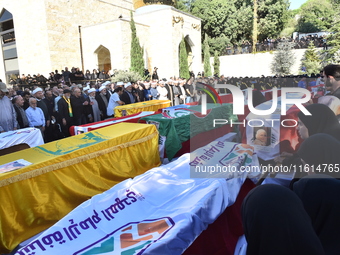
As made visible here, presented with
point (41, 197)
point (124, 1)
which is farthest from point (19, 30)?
point (41, 197)

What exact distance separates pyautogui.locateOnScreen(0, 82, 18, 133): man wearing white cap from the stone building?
13.5 m

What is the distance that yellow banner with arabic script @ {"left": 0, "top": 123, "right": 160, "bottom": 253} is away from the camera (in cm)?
308

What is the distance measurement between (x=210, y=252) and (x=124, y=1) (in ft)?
92.7

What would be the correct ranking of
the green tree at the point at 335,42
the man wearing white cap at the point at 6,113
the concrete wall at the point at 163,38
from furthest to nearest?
the concrete wall at the point at 163,38 → the green tree at the point at 335,42 → the man wearing white cap at the point at 6,113

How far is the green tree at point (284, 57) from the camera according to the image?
79.7 ft

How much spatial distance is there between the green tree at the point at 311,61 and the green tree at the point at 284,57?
3.87 feet

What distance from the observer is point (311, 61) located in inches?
923

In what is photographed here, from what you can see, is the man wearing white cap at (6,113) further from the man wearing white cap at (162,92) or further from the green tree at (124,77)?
the green tree at (124,77)

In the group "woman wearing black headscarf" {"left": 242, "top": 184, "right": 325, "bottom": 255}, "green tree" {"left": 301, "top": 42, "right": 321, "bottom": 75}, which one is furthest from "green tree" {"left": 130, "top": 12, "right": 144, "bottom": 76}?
"woman wearing black headscarf" {"left": 242, "top": 184, "right": 325, "bottom": 255}

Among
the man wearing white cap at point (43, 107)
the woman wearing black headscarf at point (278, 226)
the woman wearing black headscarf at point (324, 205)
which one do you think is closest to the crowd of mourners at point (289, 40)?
the man wearing white cap at point (43, 107)

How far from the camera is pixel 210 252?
8.35 ft

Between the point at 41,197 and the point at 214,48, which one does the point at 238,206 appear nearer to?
the point at 41,197

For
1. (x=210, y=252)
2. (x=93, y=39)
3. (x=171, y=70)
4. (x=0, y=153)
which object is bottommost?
(x=210, y=252)

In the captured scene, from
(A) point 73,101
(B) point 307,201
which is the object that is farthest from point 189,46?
(B) point 307,201
